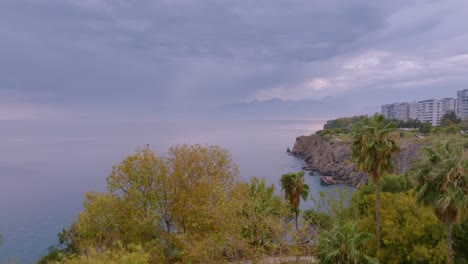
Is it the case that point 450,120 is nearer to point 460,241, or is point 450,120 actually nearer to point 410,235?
point 460,241

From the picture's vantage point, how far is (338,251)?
45.3ft

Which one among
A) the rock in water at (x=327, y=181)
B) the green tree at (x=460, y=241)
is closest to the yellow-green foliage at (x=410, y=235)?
the green tree at (x=460, y=241)

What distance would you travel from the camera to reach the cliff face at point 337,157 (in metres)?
75.9

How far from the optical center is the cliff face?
75.9m

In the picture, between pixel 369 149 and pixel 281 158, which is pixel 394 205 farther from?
pixel 281 158

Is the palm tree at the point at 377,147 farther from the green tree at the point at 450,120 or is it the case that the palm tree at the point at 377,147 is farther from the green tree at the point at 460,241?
the green tree at the point at 450,120

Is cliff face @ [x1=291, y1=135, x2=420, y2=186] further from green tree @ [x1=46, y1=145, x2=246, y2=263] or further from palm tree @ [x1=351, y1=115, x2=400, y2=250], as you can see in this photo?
green tree @ [x1=46, y1=145, x2=246, y2=263]

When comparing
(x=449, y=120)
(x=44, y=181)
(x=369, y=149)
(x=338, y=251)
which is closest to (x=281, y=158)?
(x=449, y=120)

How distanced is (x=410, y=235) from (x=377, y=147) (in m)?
6.15

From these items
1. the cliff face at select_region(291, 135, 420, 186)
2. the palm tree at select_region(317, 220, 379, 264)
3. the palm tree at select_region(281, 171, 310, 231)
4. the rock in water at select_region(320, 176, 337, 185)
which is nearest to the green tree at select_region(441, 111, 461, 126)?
the cliff face at select_region(291, 135, 420, 186)

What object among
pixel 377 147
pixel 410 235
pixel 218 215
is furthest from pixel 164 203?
pixel 410 235

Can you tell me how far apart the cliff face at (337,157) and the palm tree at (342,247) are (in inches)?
2072

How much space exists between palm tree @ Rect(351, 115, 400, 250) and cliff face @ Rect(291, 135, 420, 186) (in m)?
43.3

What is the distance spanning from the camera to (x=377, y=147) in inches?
873
